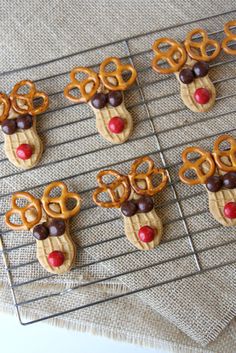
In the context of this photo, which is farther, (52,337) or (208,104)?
(52,337)

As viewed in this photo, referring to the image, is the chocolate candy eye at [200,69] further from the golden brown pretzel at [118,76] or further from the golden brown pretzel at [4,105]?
the golden brown pretzel at [4,105]

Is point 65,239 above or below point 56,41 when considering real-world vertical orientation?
below

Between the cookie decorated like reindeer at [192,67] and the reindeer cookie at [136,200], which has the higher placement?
the cookie decorated like reindeer at [192,67]

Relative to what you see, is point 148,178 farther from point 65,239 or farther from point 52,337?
point 52,337

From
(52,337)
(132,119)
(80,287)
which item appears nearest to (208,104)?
(132,119)

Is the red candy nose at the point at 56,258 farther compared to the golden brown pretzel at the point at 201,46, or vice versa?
the golden brown pretzel at the point at 201,46

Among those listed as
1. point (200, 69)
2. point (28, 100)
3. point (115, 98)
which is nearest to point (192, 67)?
point (200, 69)

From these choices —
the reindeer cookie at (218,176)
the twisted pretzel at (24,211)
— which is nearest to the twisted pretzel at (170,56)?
the reindeer cookie at (218,176)
